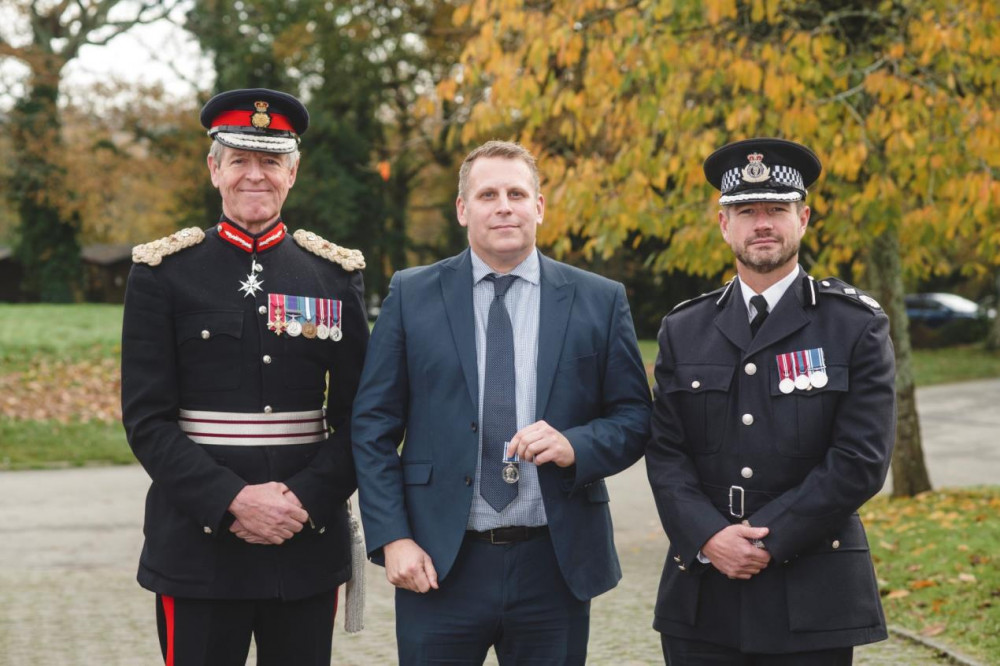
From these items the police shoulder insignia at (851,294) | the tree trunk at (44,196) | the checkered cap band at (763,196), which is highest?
the tree trunk at (44,196)

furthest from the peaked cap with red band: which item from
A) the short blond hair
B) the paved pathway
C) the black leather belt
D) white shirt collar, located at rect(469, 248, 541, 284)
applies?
the paved pathway

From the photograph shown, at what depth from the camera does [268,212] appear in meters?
3.62

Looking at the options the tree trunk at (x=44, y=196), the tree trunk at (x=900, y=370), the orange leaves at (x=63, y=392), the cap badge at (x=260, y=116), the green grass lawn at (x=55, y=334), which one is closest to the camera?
the cap badge at (x=260, y=116)

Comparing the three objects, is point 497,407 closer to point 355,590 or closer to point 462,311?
point 462,311

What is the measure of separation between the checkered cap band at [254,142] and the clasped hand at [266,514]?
1.04m

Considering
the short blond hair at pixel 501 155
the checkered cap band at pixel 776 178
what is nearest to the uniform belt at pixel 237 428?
the short blond hair at pixel 501 155

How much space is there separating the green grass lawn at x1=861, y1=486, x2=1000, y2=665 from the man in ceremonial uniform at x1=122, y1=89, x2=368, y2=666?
3586mm

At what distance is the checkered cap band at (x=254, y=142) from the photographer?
3531mm

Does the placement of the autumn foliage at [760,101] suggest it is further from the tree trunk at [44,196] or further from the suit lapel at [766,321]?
the tree trunk at [44,196]

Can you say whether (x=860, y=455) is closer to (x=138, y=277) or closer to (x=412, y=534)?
(x=412, y=534)

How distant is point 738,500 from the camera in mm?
3273

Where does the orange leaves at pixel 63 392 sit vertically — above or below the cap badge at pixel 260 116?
below

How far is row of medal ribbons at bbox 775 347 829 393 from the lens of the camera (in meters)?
3.23

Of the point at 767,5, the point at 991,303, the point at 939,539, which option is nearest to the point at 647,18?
the point at 767,5
